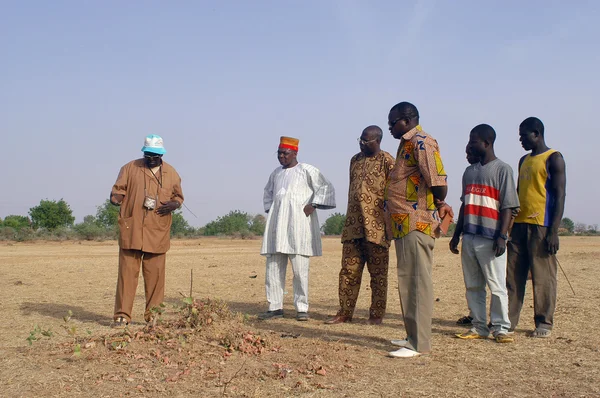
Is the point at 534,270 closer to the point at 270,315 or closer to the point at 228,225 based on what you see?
the point at 270,315

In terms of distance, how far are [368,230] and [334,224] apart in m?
33.5

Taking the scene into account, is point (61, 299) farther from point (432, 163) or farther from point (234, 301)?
point (432, 163)

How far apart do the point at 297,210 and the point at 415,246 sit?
7.94 feet

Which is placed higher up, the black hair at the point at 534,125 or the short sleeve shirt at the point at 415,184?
the black hair at the point at 534,125

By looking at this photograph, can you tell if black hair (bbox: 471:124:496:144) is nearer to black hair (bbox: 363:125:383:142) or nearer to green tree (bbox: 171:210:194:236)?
black hair (bbox: 363:125:383:142)

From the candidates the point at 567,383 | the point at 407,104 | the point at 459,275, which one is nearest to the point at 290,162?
the point at 407,104

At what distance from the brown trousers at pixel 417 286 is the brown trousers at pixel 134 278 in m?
3.04

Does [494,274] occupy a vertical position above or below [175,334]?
above

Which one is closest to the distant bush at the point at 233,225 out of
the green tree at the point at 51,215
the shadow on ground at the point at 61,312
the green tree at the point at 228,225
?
the green tree at the point at 228,225

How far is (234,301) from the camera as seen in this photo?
341 inches

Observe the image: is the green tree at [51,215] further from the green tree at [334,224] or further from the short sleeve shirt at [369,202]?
the short sleeve shirt at [369,202]

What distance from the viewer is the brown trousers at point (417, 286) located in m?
4.94

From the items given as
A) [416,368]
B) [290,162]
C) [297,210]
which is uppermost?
[290,162]

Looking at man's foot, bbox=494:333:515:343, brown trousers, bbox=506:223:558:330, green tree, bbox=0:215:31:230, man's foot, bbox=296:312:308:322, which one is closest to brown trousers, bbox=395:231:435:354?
man's foot, bbox=494:333:515:343
